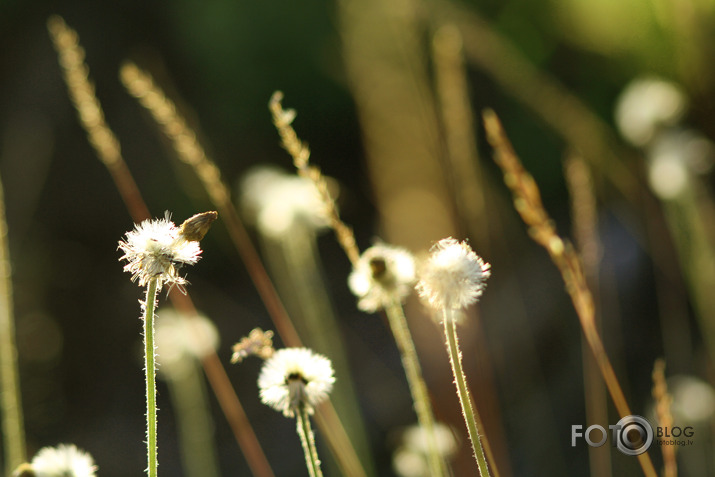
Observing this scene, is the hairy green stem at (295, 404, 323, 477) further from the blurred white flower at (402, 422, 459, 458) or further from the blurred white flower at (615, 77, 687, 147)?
the blurred white flower at (615, 77, 687, 147)

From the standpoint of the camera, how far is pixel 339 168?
3.63 m

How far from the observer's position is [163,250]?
58cm

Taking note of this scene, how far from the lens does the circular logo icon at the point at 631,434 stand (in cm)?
84

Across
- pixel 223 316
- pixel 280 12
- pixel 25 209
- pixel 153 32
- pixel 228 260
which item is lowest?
pixel 223 316

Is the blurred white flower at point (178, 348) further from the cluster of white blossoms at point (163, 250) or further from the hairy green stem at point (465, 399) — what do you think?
the hairy green stem at point (465, 399)

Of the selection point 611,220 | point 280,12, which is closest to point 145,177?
point 280,12

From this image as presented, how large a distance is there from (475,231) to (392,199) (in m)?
0.93

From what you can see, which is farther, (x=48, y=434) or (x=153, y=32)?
(x=153, y=32)

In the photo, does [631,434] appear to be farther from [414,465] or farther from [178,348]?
[178,348]

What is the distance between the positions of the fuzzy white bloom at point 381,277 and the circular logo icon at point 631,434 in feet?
1.07

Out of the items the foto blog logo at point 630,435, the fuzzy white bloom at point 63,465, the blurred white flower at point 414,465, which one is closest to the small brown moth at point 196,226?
the fuzzy white bloom at point 63,465

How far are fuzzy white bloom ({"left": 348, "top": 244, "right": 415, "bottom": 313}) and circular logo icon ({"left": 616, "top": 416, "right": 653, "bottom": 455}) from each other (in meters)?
0.33

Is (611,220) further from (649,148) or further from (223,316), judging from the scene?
(223,316)

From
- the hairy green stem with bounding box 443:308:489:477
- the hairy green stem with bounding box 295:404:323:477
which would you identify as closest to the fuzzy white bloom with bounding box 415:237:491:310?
the hairy green stem with bounding box 443:308:489:477
